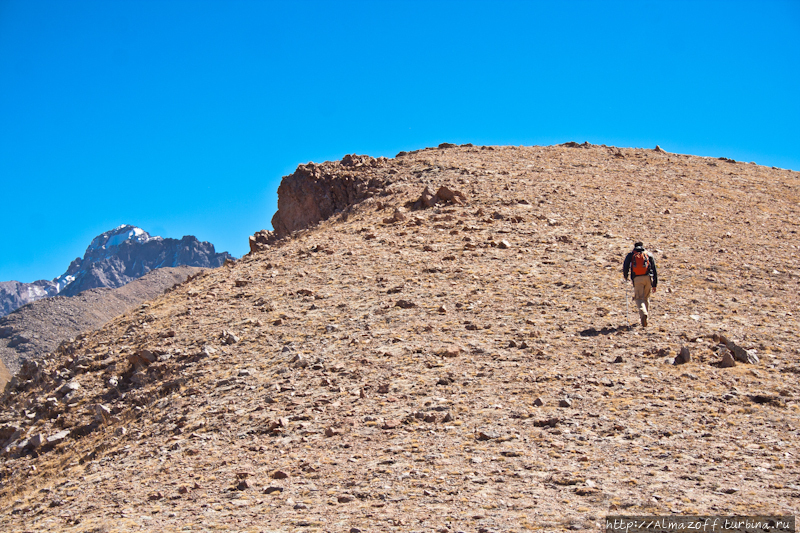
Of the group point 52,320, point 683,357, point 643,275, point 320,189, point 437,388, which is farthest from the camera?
point 52,320

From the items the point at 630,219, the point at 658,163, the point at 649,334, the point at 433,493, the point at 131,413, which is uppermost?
the point at 658,163

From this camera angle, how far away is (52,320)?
81250 millimetres

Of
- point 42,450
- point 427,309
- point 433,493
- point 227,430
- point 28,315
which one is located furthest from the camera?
point 28,315

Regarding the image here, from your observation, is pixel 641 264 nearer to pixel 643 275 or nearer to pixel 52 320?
pixel 643 275

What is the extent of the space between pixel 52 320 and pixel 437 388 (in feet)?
286

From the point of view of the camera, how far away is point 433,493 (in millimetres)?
6094

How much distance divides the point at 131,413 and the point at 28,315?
8421 cm

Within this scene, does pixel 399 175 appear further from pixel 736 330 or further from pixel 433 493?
pixel 433 493

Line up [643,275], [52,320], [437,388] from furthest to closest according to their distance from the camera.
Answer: [52,320] → [643,275] → [437,388]

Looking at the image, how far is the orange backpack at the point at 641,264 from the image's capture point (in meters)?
11.3

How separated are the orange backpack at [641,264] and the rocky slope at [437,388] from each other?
899 millimetres

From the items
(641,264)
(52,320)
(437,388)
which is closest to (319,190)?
(641,264)

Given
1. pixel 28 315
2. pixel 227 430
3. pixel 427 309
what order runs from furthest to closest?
pixel 28 315, pixel 427 309, pixel 227 430

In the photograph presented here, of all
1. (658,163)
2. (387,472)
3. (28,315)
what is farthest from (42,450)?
(28,315)
